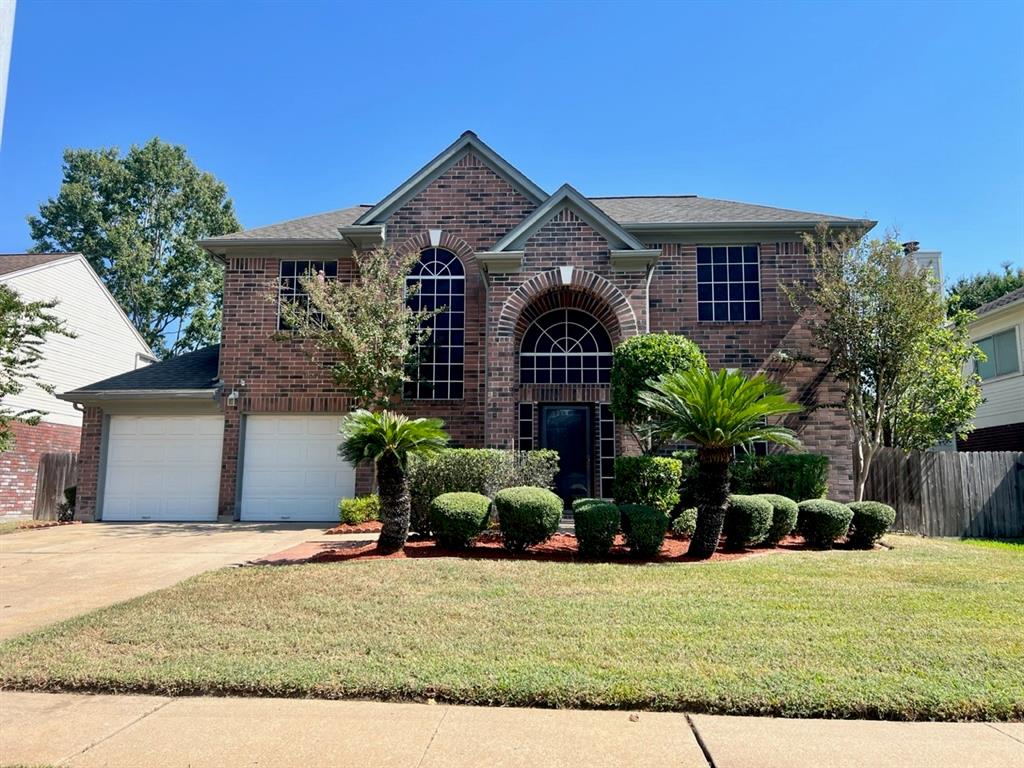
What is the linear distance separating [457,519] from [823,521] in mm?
5677

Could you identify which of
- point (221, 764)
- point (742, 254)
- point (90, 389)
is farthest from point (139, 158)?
point (221, 764)

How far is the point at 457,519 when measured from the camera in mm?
9219

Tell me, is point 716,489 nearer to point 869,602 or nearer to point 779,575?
point 779,575

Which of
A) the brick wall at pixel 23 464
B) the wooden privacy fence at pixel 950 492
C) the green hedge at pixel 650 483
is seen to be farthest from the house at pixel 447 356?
the brick wall at pixel 23 464

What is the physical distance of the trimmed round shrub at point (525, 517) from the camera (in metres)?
9.16

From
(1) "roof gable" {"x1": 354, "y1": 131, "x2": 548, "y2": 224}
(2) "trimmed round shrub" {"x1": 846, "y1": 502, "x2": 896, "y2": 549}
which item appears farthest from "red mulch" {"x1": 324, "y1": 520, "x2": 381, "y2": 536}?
(2) "trimmed round shrub" {"x1": 846, "y1": 502, "x2": 896, "y2": 549}

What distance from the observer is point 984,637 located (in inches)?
218

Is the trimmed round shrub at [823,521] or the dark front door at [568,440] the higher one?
the dark front door at [568,440]

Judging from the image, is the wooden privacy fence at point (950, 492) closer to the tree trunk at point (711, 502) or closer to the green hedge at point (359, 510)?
the tree trunk at point (711, 502)

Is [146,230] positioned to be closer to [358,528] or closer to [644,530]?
[358,528]

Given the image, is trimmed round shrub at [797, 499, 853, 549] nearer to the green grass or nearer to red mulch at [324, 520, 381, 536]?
the green grass

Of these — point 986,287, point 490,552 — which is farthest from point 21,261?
point 986,287

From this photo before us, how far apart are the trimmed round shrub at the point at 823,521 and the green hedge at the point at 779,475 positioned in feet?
4.53

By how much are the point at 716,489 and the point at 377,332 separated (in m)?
7.61
